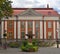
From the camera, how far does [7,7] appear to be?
16.5m

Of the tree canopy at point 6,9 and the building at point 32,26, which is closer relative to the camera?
the tree canopy at point 6,9

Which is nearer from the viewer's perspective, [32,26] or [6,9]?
[6,9]

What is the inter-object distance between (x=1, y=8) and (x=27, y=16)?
1409 inches

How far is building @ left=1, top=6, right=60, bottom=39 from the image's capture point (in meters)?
17.9

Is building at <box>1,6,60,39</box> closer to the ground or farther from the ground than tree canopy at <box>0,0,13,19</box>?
closer to the ground

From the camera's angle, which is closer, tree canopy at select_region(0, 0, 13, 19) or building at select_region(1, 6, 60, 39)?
tree canopy at select_region(0, 0, 13, 19)

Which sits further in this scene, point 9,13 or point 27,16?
point 27,16

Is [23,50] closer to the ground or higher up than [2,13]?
closer to the ground

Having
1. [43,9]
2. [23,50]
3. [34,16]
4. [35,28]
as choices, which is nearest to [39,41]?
[23,50]

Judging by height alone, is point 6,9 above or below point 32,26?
above

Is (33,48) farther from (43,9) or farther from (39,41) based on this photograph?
(43,9)

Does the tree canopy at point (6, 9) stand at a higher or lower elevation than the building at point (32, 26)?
higher

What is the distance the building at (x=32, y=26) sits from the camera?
58.6 feet

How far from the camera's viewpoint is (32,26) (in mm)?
45125
